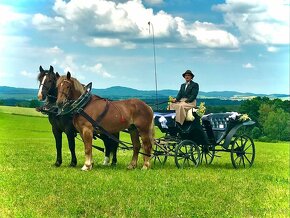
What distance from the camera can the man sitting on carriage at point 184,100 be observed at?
1064 cm

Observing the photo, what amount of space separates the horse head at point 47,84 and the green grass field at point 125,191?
48cm

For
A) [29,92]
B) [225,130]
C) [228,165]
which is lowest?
[228,165]

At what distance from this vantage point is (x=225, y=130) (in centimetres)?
1191

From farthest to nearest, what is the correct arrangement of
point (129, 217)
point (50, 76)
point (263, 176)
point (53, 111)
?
point (263, 176), point (53, 111), point (50, 76), point (129, 217)

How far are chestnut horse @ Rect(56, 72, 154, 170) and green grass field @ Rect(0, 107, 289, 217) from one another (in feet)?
1.95

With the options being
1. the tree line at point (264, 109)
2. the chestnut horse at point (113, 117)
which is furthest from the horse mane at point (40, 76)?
the chestnut horse at point (113, 117)

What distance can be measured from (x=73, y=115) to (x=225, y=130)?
3.47 m

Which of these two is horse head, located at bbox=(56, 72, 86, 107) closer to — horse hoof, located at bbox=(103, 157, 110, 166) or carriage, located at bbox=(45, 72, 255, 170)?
carriage, located at bbox=(45, 72, 255, 170)

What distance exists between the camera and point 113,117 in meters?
10.5

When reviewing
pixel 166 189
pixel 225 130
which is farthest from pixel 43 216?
pixel 225 130

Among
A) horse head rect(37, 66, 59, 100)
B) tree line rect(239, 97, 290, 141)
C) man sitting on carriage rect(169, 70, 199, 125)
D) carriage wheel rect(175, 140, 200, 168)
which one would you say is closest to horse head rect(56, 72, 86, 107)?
horse head rect(37, 66, 59, 100)

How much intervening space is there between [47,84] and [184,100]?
2823mm

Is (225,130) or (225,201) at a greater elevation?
(225,130)

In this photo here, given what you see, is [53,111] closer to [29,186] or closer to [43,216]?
[29,186]
